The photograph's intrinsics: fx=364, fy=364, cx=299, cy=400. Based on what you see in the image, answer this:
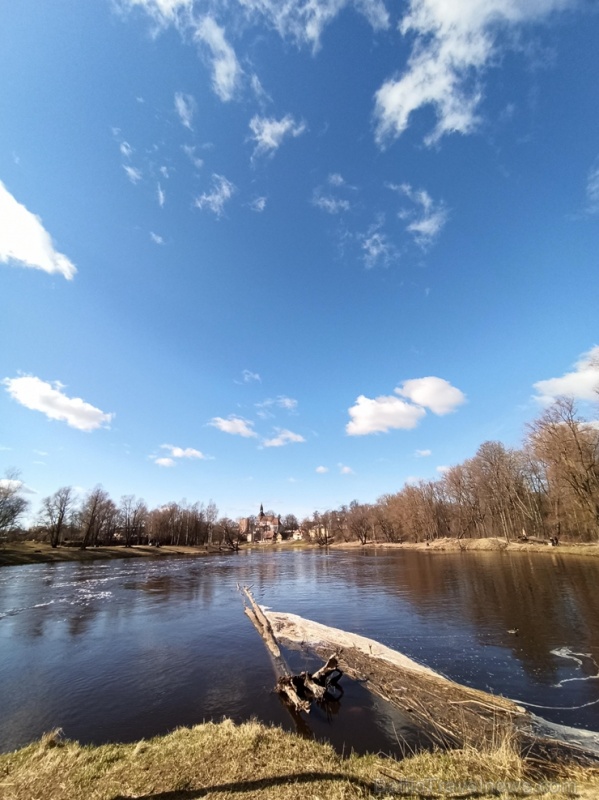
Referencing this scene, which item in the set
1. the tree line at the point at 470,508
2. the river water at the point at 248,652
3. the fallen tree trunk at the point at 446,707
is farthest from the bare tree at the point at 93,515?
the fallen tree trunk at the point at 446,707

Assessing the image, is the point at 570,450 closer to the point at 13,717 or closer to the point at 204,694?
the point at 204,694

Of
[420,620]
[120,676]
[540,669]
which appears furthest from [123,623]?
[540,669]

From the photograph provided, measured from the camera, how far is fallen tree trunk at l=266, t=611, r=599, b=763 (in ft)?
28.9

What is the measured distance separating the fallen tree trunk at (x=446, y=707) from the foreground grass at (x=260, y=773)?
70.1 inches

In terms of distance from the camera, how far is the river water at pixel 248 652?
1096cm

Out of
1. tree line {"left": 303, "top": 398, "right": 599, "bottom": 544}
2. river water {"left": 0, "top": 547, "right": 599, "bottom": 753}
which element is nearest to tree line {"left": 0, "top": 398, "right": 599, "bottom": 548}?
tree line {"left": 303, "top": 398, "right": 599, "bottom": 544}

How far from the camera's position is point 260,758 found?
741 centimetres

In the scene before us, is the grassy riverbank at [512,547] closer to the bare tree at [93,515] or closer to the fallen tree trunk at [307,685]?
the fallen tree trunk at [307,685]

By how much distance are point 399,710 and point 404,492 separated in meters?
112

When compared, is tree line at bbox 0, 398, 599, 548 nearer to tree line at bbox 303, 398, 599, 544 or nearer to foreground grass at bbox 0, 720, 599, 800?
tree line at bbox 303, 398, 599, 544

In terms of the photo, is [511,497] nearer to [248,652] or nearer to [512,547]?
[512,547]

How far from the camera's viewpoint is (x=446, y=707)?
10.7 meters

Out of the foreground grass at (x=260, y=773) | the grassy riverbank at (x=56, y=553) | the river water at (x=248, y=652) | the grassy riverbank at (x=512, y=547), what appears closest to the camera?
the foreground grass at (x=260, y=773)

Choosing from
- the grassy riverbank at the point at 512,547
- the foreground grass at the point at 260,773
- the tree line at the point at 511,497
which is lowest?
the foreground grass at the point at 260,773
